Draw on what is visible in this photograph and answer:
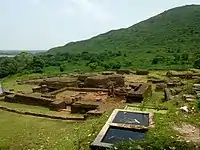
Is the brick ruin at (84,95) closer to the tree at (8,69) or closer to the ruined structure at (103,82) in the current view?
Result: the ruined structure at (103,82)

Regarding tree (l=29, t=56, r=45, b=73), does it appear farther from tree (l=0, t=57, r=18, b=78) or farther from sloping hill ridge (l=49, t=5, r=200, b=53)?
sloping hill ridge (l=49, t=5, r=200, b=53)

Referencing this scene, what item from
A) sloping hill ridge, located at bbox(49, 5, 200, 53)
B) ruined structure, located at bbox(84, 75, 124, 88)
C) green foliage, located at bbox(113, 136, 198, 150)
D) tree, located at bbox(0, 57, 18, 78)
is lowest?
tree, located at bbox(0, 57, 18, 78)

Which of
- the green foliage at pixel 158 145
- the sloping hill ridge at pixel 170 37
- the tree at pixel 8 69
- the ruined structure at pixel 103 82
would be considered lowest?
the tree at pixel 8 69

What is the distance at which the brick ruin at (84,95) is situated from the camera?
44.6ft

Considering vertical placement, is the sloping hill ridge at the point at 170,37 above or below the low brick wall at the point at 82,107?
above

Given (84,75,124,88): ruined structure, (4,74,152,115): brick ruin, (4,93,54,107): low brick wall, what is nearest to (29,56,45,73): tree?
(4,74,152,115): brick ruin

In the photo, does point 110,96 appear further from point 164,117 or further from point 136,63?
point 136,63

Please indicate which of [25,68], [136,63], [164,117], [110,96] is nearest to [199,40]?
[136,63]

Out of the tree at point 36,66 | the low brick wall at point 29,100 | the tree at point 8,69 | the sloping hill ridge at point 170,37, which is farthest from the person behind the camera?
the sloping hill ridge at point 170,37

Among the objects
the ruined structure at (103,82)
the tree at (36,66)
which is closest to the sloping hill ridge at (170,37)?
the tree at (36,66)

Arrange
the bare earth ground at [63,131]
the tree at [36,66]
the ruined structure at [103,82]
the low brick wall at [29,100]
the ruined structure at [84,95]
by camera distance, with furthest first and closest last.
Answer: the tree at [36,66]
the ruined structure at [103,82]
the low brick wall at [29,100]
the ruined structure at [84,95]
the bare earth ground at [63,131]

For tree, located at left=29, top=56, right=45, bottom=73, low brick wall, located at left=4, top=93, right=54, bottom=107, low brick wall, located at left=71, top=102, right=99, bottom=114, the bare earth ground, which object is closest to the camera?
the bare earth ground

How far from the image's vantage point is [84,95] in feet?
58.0

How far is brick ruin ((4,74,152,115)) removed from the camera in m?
13.6
